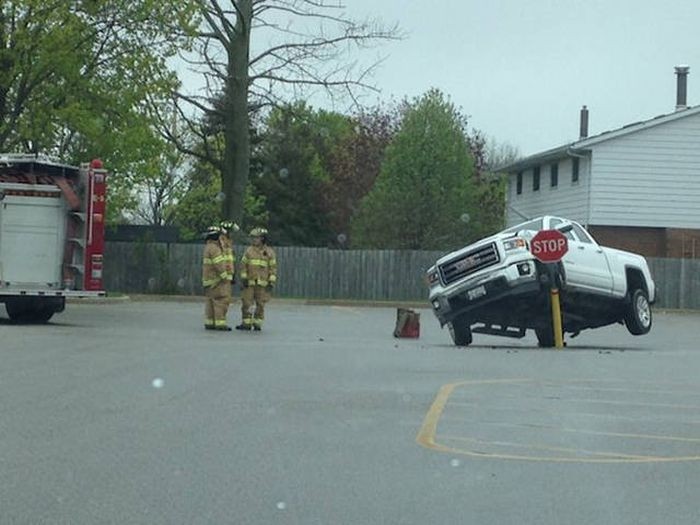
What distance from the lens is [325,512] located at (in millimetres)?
7980

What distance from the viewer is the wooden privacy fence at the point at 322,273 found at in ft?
145

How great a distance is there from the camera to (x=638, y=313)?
2247 centimetres

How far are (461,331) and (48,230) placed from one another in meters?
7.97

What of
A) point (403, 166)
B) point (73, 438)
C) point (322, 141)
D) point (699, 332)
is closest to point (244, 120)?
point (403, 166)

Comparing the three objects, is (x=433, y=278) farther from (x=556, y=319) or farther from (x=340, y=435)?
(x=340, y=435)

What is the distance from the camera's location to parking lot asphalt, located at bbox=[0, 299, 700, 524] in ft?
26.9

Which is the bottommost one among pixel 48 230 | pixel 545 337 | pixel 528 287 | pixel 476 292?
pixel 545 337

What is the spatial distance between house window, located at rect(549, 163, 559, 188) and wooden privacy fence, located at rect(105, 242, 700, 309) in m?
6.75

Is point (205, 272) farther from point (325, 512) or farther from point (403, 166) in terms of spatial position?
point (403, 166)

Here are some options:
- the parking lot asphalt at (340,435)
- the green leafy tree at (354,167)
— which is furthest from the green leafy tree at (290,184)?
the parking lot asphalt at (340,435)

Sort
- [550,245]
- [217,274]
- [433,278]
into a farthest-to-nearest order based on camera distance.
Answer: [217,274], [433,278], [550,245]

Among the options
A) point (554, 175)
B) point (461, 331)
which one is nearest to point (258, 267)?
point (461, 331)

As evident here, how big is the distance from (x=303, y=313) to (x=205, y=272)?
11.2 metres

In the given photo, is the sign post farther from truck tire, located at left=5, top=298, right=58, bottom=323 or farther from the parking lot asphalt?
truck tire, located at left=5, top=298, right=58, bottom=323
